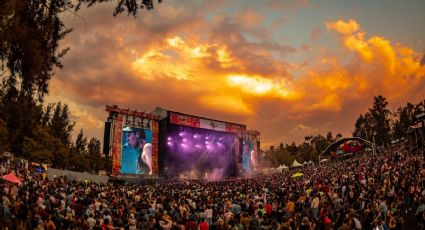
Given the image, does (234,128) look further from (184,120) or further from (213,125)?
(184,120)

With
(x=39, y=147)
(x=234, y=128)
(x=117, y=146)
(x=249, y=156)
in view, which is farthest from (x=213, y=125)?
(x=39, y=147)

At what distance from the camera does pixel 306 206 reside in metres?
17.8

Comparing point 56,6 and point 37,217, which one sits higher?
point 56,6

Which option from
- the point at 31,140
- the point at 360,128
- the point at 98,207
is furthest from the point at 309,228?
the point at 360,128

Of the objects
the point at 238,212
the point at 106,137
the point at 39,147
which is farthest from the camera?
the point at 39,147

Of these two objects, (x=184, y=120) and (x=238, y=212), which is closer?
(x=238, y=212)

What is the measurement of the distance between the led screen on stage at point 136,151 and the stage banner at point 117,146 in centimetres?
62

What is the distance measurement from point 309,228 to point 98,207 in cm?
815

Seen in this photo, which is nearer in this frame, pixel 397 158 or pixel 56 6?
pixel 56 6

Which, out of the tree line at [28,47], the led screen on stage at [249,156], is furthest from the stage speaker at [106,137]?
the tree line at [28,47]

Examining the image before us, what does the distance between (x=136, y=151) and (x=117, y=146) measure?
3.12m

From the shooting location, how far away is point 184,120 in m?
55.6

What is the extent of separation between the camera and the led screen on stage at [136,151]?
44.5 meters

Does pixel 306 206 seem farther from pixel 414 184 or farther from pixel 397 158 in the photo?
pixel 397 158
